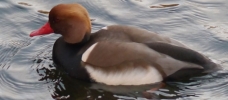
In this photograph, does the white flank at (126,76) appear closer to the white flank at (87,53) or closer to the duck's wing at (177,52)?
the white flank at (87,53)

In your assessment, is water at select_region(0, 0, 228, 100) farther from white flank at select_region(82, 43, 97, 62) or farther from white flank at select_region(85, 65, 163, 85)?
white flank at select_region(82, 43, 97, 62)

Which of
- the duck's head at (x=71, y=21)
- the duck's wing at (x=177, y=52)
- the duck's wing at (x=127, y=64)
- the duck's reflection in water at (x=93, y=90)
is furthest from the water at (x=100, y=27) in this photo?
the duck's head at (x=71, y=21)

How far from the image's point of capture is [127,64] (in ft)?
24.6

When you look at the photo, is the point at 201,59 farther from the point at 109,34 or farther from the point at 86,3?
the point at 86,3

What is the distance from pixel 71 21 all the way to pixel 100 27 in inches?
58.2

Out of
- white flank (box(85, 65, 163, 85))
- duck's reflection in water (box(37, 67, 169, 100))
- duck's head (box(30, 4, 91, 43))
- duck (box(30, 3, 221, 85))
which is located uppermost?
duck's head (box(30, 4, 91, 43))

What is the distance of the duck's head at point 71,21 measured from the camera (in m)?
7.76

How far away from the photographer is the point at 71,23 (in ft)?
25.6

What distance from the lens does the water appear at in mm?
7574

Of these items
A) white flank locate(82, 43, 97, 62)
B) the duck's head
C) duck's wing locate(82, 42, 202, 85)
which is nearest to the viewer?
duck's wing locate(82, 42, 202, 85)

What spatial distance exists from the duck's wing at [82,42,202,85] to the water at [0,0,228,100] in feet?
0.38

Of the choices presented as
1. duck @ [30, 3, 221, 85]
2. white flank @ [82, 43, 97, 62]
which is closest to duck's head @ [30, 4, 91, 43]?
duck @ [30, 3, 221, 85]

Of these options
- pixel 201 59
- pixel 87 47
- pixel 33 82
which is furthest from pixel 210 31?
pixel 33 82

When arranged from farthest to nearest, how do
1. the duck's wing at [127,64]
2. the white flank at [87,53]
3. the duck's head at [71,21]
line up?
the duck's head at [71,21] < the white flank at [87,53] < the duck's wing at [127,64]
